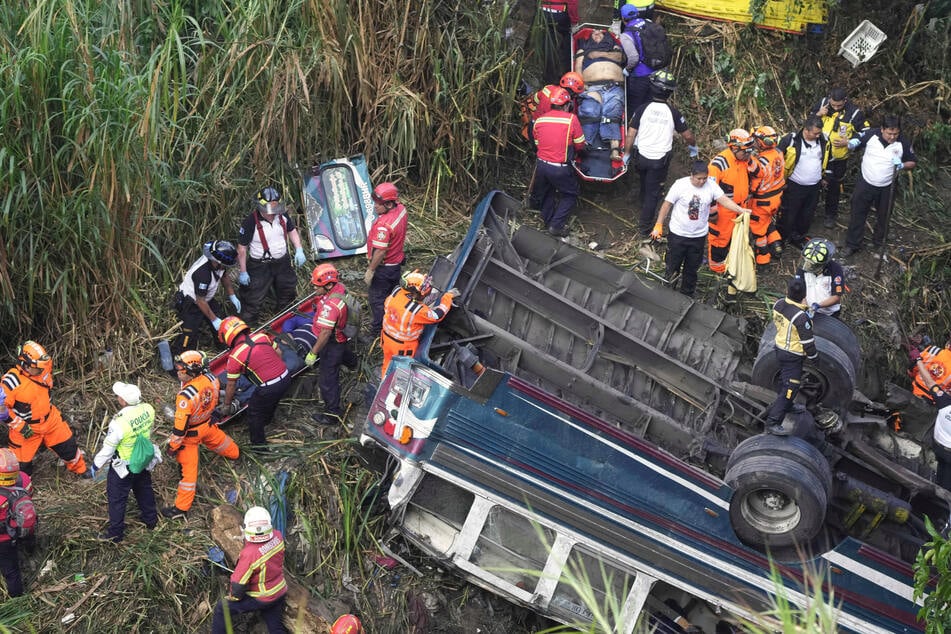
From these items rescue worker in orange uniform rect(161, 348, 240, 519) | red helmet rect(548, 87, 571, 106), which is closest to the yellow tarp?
red helmet rect(548, 87, 571, 106)

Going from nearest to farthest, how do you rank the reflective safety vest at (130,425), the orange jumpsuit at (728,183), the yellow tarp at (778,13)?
the reflective safety vest at (130,425) → the orange jumpsuit at (728,183) → the yellow tarp at (778,13)

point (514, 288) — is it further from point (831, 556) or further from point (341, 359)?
point (831, 556)

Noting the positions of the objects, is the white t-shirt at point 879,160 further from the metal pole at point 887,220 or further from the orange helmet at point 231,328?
the orange helmet at point 231,328

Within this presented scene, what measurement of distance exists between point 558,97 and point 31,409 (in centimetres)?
554

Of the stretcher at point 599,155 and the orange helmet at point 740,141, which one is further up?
the orange helmet at point 740,141

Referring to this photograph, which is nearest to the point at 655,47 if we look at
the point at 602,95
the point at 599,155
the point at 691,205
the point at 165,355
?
the point at 602,95

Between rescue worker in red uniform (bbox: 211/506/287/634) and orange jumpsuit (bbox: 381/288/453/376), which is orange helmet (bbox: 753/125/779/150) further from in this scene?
rescue worker in red uniform (bbox: 211/506/287/634)

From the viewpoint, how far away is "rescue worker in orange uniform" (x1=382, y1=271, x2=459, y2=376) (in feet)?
27.1

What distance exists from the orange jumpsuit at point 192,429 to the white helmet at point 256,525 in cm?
119

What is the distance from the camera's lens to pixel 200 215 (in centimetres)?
973

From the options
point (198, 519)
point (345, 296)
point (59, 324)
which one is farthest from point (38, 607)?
point (345, 296)

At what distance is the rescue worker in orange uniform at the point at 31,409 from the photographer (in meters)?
7.85

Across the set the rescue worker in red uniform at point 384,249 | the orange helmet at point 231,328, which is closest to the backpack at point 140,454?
the orange helmet at point 231,328

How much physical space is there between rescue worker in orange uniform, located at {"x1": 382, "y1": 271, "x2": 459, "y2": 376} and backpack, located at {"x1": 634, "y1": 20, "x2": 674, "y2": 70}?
14.1ft
